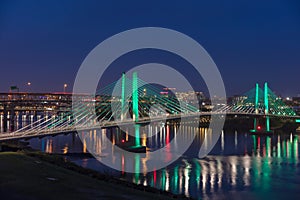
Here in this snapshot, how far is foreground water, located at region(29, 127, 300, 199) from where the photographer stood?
8.55 metres

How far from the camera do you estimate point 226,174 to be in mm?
10562

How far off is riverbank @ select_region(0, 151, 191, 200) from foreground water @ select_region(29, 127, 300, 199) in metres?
2.07

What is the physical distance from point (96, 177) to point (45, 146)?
8.74 metres

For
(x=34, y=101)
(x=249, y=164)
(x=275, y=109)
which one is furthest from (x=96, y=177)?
(x=34, y=101)

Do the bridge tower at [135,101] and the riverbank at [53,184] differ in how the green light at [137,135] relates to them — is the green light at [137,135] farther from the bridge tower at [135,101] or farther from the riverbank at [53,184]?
the riverbank at [53,184]

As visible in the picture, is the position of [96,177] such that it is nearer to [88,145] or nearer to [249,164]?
[249,164]

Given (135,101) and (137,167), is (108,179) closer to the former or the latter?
(137,167)

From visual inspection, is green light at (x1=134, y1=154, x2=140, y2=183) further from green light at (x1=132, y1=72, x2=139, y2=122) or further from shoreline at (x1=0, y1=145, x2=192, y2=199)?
green light at (x1=132, y1=72, x2=139, y2=122)

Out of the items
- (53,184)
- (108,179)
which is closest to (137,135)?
(108,179)

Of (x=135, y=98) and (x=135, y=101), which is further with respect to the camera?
(x=135, y=98)

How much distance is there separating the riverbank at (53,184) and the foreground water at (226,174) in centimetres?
207

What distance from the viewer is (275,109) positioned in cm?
3005

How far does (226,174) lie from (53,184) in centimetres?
594

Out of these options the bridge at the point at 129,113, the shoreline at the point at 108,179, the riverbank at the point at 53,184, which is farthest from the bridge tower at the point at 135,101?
the riverbank at the point at 53,184
